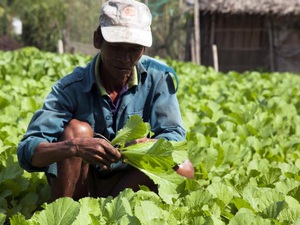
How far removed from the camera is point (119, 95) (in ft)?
11.1

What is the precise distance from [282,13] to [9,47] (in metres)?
8.89

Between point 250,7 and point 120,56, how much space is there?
1796cm

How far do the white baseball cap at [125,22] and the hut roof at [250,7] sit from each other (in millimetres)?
17325

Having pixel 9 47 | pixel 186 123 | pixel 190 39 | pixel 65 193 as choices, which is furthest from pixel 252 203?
pixel 9 47

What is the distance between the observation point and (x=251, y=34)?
20938 millimetres

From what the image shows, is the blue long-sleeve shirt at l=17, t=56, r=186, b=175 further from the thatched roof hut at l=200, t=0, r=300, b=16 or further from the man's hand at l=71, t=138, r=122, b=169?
the thatched roof hut at l=200, t=0, r=300, b=16

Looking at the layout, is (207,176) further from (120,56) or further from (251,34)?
(251,34)

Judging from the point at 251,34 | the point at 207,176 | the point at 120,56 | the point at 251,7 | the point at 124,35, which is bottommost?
the point at 251,34

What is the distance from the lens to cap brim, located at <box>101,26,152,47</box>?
3064mm

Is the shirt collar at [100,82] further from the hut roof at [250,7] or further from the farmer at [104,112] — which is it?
the hut roof at [250,7]

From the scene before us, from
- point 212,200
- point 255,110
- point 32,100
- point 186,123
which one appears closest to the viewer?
point 212,200

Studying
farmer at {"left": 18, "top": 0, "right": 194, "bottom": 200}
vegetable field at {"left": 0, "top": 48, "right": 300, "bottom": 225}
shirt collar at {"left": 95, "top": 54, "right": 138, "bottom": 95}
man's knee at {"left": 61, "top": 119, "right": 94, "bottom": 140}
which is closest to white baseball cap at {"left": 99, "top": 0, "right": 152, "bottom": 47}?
farmer at {"left": 18, "top": 0, "right": 194, "bottom": 200}

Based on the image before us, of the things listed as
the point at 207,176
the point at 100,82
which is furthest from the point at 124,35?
the point at 207,176

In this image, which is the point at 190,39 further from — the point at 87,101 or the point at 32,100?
the point at 87,101
